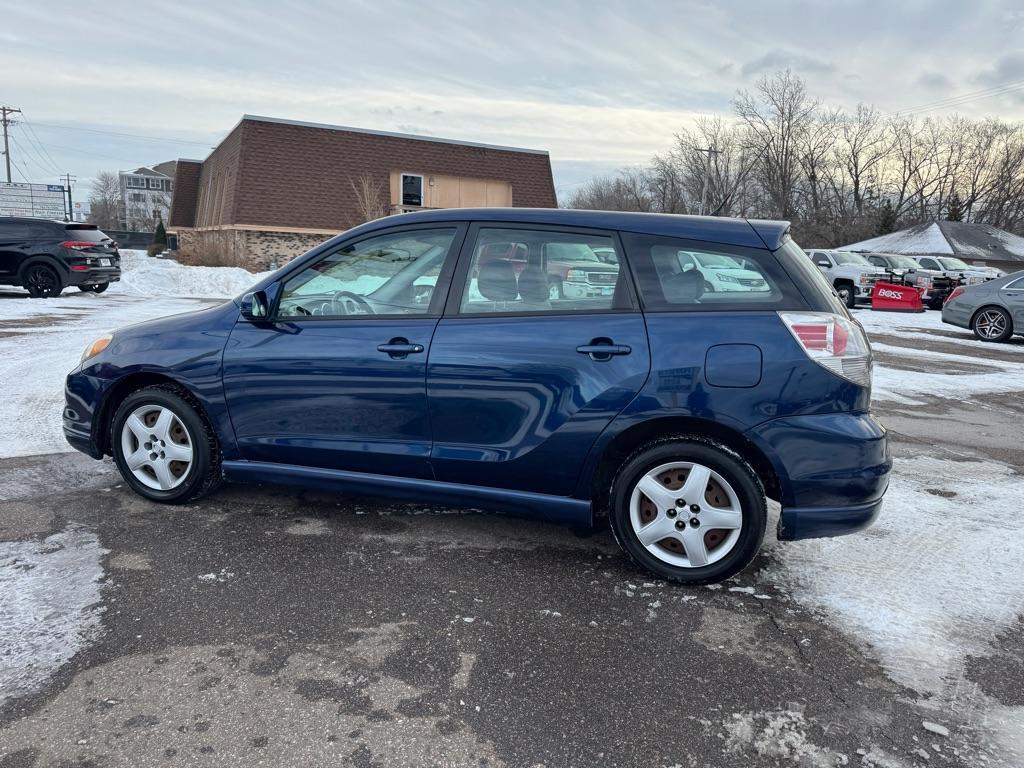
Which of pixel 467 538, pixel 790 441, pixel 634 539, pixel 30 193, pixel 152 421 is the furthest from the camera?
pixel 30 193

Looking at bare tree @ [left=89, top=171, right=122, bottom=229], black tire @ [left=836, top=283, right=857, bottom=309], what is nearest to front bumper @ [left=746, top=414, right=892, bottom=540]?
black tire @ [left=836, top=283, right=857, bottom=309]

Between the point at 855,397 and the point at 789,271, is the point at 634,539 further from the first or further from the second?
the point at 789,271

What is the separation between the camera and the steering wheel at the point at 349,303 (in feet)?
12.5

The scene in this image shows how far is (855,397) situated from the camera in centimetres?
317

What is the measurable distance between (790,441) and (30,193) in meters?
52.9

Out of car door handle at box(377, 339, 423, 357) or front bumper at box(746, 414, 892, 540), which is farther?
car door handle at box(377, 339, 423, 357)

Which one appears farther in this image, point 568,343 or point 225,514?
point 225,514

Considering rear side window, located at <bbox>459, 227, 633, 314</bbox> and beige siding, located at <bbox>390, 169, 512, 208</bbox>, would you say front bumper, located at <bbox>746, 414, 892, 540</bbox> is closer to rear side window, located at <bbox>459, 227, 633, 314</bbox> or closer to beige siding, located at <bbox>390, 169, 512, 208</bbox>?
rear side window, located at <bbox>459, 227, 633, 314</bbox>

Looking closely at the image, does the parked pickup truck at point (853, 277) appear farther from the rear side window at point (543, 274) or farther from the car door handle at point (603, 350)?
the car door handle at point (603, 350)

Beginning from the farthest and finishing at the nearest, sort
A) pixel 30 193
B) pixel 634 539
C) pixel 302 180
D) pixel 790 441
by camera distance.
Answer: pixel 30 193
pixel 302 180
pixel 634 539
pixel 790 441

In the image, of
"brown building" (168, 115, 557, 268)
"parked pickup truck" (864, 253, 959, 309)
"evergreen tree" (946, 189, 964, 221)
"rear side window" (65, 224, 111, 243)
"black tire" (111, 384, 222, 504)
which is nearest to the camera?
"black tire" (111, 384, 222, 504)

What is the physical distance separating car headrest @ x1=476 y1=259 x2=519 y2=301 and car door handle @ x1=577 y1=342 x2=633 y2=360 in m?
0.48

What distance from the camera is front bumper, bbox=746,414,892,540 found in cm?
313

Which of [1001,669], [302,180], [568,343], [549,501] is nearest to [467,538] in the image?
[549,501]
